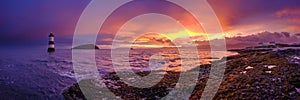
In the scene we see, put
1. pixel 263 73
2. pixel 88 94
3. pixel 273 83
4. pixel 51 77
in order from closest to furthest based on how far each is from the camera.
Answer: pixel 273 83
pixel 88 94
pixel 263 73
pixel 51 77

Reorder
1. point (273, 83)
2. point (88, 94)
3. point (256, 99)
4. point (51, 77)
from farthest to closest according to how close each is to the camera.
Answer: point (51, 77)
point (88, 94)
point (273, 83)
point (256, 99)

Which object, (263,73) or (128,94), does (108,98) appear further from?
(263,73)

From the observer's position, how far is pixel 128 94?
34.9 ft

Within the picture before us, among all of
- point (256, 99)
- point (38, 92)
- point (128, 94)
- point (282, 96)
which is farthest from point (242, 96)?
point (38, 92)

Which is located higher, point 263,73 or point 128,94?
point 263,73

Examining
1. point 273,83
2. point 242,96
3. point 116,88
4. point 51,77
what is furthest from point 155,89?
point 51,77

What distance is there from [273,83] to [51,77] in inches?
525

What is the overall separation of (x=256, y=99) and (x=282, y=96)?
1.08m

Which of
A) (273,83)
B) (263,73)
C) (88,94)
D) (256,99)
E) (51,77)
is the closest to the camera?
(256,99)

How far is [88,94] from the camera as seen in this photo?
10148mm

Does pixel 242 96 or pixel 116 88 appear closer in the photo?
pixel 242 96

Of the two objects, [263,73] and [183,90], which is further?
[263,73]

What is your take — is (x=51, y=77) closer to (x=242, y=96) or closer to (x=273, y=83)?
(x=242, y=96)

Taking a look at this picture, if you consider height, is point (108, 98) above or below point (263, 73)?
below
